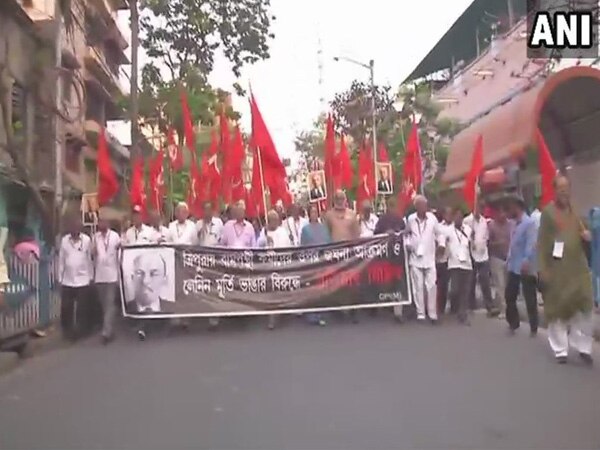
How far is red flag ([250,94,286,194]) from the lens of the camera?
18.4 metres

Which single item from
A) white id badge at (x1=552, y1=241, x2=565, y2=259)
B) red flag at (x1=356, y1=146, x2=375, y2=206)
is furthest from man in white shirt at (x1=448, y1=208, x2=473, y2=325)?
red flag at (x1=356, y1=146, x2=375, y2=206)

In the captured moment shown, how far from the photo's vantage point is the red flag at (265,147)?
1841cm

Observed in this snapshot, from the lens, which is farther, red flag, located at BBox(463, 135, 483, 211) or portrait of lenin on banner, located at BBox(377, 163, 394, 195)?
portrait of lenin on banner, located at BBox(377, 163, 394, 195)

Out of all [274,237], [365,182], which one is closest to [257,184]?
[274,237]

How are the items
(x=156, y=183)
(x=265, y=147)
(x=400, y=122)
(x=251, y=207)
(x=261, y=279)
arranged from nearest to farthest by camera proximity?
(x=261, y=279)
(x=265, y=147)
(x=251, y=207)
(x=156, y=183)
(x=400, y=122)

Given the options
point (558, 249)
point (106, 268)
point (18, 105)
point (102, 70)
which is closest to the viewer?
point (558, 249)

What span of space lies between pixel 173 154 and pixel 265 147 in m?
14.5

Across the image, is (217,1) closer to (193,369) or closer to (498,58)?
(498,58)

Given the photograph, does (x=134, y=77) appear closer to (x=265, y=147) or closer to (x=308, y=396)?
(x=265, y=147)

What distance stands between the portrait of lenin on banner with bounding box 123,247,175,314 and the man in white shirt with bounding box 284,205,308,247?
2273 millimetres

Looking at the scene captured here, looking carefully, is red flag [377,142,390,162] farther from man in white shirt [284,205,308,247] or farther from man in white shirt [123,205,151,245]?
man in white shirt [123,205,151,245]

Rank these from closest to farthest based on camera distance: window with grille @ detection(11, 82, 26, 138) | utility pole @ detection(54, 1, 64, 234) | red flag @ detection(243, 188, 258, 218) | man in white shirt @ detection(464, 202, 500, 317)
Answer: man in white shirt @ detection(464, 202, 500, 317)
utility pole @ detection(54, 1, 64, 234)
red flag @ detection(243, 188, 258, 218)
window with grille @ detection(11, 82, 26, 138)

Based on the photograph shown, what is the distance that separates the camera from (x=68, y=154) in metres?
42.1

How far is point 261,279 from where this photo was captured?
15234 millimetres
